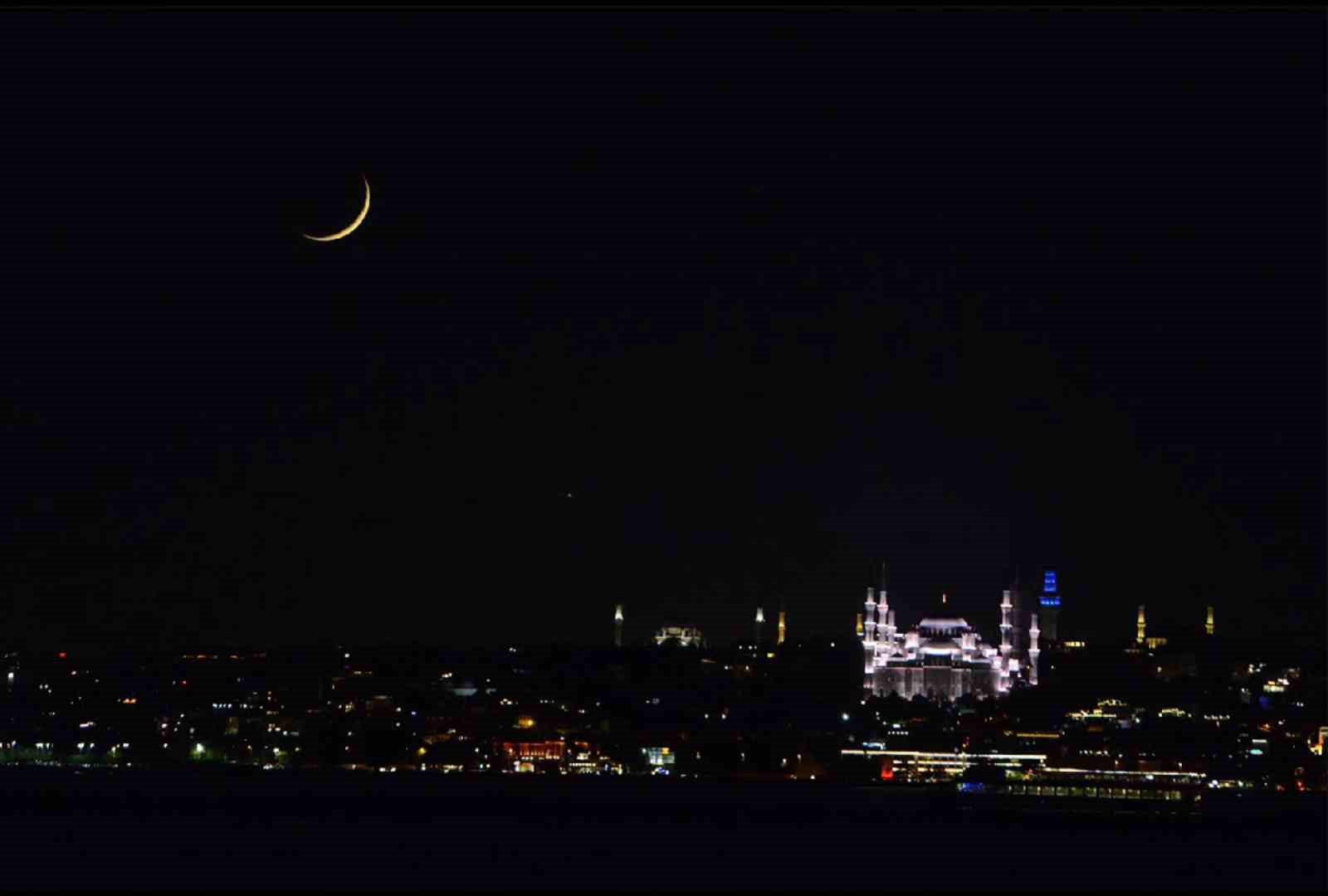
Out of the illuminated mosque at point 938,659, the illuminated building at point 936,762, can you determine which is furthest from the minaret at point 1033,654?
the illuminated building at point 936,762

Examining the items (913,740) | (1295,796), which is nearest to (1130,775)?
(1295,796)

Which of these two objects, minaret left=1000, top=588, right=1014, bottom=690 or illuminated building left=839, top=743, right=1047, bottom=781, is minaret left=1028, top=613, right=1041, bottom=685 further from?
illuminated building left=839, top=743, right=1047, bottom=781

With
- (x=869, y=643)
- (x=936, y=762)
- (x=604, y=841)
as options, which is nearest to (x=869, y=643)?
(x=869, y=643)

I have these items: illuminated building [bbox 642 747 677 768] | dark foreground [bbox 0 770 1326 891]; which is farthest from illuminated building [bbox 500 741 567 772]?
dark foreground [bbox 0 770 1326 891]

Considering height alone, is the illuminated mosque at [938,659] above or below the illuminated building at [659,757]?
above

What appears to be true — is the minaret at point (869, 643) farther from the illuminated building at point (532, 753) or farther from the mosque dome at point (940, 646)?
the illuminated building at point (532, 753)

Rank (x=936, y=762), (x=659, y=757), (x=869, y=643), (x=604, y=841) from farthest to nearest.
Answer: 1. (x=869, y=643)
2. (x=936, y=762)
3. (x=659, y=757)
4. (x=604, y=841)

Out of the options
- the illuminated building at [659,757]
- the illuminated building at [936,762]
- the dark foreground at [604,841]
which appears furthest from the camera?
the illuminated building at [659,757]

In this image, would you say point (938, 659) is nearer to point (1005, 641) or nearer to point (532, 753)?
point (1005, 641)
